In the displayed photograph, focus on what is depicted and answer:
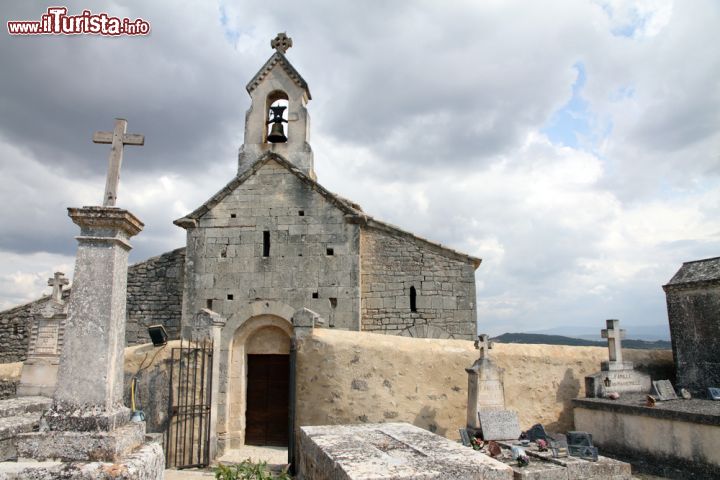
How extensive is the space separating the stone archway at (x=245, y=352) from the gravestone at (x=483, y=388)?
4860 mm

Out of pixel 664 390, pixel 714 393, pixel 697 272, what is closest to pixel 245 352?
pixel 664 390

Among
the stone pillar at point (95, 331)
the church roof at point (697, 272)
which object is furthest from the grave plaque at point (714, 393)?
the stone pillar at point (95, 331)

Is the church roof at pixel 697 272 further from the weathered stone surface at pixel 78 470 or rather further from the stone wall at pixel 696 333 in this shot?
the weathered stone surface at pixel 78 470

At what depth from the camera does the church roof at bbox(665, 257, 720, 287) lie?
9203mm

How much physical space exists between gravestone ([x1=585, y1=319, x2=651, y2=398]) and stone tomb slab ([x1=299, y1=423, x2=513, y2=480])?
4.87 meters

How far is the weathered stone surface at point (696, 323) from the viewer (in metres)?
9.02

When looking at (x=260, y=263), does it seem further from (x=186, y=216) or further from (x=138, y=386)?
(x=138, y=386)

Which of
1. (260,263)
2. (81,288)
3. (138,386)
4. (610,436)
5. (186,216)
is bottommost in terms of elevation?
(610,436)

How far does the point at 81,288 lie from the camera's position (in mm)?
4152

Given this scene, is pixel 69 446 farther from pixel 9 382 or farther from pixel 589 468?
pixel 9 382

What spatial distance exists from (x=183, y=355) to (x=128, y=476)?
20.4 ft

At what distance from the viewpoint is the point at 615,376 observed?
9438mm

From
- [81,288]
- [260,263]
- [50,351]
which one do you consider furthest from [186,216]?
[81,288]

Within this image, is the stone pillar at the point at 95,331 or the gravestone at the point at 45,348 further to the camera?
the gravestone at the point at 45,348
